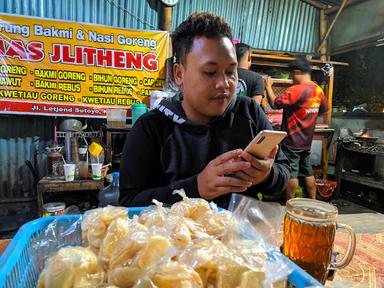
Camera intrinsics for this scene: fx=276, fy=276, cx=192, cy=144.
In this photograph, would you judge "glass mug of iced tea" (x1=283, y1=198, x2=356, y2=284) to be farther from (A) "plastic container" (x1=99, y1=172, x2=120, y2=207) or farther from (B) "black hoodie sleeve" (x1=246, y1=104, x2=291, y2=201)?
(A) "plastic container" (x1=99, y1=172, x2=120, y2=207)

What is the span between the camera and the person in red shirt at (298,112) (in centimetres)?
457

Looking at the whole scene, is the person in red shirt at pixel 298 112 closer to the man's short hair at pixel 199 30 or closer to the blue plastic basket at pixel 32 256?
the man's short hair at pixel 199 30

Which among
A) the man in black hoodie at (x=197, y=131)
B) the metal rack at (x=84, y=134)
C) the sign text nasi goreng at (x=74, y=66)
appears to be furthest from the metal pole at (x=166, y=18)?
the man in black hoodie at (x=197, y=131)

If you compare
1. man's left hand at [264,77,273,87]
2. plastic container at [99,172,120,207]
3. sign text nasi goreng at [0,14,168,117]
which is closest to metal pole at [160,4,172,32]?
sign text nasi goreng at [0,14,168,117]

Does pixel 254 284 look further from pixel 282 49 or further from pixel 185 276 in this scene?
pixel 282 49

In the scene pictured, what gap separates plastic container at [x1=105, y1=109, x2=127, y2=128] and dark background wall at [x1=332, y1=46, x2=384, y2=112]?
5.17 m

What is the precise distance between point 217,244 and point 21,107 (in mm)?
4420

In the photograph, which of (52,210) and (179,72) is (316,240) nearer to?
(179,72)

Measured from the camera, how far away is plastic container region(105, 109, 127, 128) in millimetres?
4253

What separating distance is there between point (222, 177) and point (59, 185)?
3.08 meters

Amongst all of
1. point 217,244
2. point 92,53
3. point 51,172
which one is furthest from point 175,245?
point 92,53

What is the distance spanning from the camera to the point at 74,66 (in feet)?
14.0

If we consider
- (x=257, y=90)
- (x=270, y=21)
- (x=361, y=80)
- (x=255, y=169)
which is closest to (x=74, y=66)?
(x=257, y=90)

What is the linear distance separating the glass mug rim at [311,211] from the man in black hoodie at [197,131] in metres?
0.28
